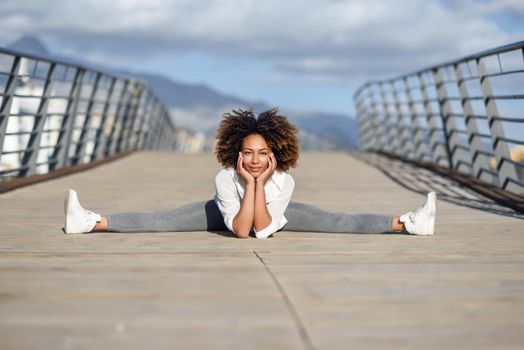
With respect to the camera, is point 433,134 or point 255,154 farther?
point 433,134

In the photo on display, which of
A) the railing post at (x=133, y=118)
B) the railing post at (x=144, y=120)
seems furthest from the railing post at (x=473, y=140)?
the railing post at (x=144, y=120)

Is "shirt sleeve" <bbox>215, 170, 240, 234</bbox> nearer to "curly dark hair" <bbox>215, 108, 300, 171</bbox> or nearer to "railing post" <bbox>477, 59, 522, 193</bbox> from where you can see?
"curly dark hair" <bbox>215, 108, 300, 171</bbox>

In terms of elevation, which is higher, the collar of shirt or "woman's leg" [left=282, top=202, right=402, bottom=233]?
the collar of shirt

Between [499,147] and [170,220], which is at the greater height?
[499,147]

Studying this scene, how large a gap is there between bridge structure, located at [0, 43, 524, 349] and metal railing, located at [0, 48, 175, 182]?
0.15 feet

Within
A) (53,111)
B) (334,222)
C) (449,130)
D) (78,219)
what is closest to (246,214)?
(334,222)

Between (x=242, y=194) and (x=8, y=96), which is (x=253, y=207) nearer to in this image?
(x=242, y=194)

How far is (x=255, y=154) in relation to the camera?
15.1ft

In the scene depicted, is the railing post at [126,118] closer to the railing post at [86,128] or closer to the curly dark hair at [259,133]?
the railing post at [86,128]

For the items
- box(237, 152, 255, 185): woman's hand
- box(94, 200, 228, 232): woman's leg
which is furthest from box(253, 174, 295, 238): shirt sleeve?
box(94, 200, 228, 232): woman's leg

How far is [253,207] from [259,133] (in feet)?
1.48

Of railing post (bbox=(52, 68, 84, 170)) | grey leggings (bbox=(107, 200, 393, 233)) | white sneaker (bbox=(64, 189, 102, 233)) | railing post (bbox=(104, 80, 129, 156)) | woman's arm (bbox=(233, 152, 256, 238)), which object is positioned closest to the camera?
woman's arm (bbox=(233, 152, 256, 238))

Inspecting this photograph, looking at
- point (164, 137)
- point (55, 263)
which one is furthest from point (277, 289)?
point (164, 137)

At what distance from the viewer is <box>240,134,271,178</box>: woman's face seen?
4.60 m
